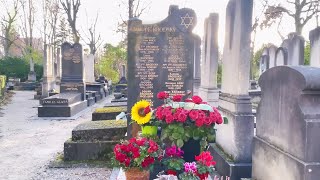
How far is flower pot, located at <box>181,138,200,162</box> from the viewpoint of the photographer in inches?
150

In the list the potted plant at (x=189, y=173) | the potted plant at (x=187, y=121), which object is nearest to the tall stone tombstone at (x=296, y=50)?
the potted plant at (x=187, y=121)

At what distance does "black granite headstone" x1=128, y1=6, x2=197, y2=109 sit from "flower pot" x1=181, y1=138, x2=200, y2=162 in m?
3.24

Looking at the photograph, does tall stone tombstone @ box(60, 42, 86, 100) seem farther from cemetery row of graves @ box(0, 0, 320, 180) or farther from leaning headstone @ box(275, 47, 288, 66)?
leaning headstone @ box(275, 47, 288, 66)

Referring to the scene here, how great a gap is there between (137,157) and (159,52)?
385 centimetres

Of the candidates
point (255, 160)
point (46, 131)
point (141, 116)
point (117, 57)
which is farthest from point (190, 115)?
point (117, 57)

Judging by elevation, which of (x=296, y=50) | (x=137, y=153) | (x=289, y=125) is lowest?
(x=137, y=153)

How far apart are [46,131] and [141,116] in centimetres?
755

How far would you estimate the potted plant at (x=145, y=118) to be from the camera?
143 inches

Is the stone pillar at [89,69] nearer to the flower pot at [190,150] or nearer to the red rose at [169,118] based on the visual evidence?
the flower pot at [190,150]

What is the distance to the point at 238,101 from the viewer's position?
522 centimetres

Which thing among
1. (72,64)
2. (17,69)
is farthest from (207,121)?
(17,69)

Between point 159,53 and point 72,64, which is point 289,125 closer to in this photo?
point 159,53

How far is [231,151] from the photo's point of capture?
5328mm

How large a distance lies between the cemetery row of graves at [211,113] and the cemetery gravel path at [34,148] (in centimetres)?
69
